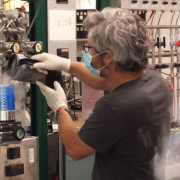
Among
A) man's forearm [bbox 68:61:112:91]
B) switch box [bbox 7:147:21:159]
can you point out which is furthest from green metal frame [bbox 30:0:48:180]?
man's forearm [bbox 68:61:112:91]

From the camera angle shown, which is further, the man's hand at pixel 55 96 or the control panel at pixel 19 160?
the control panel at pixel 19 160

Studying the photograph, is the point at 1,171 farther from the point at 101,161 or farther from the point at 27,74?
the point at 101,161

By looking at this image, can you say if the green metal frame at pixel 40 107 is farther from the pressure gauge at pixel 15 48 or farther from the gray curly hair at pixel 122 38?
the gray curly hair at pixel 122 38

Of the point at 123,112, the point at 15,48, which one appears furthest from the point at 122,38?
the point at 15,48

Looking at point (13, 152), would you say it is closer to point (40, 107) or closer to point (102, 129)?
point (40, 107)

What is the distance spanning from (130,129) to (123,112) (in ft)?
0.26

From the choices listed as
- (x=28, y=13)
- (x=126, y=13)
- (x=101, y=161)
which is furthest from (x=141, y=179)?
(x=28, y=13)

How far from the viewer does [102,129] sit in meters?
1.54

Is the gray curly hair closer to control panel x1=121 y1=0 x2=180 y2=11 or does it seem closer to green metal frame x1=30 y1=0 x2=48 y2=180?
green metal frame x1=30 y1=0 x2=48 y2=180

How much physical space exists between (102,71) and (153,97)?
0.26 metres

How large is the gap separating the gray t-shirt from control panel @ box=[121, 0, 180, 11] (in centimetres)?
127

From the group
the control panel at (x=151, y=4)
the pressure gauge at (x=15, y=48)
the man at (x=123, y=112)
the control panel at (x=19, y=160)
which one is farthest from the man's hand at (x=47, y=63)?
the control panel at (x=151, y=4)

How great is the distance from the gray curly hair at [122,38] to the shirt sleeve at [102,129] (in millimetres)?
205

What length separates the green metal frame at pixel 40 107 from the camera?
254cm
